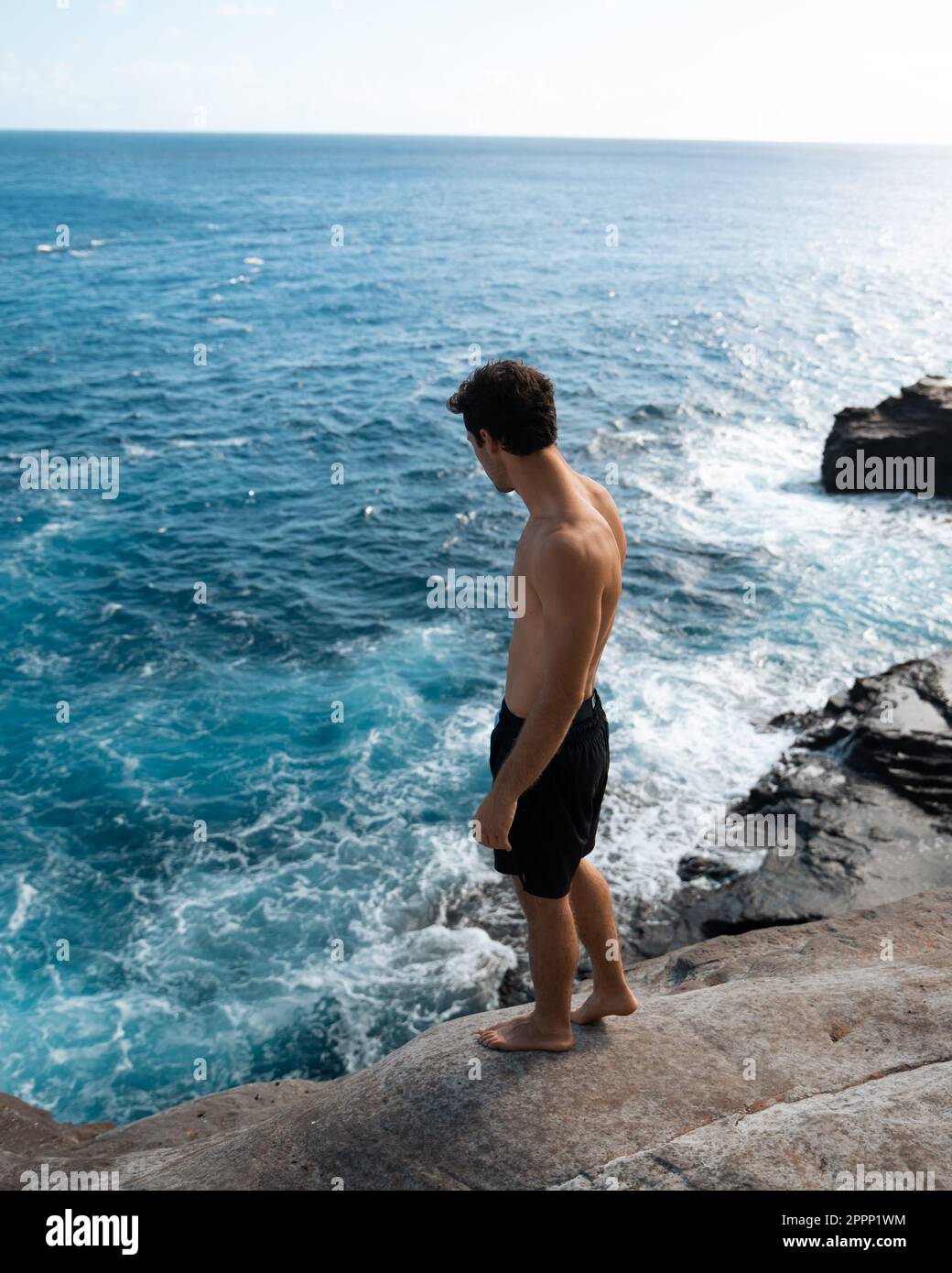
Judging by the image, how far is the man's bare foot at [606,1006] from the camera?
15.4ft

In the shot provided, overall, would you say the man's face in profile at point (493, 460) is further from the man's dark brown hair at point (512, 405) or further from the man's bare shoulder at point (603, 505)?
the man's bare shoulder at point (603, 505)

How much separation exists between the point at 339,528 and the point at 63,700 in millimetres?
9121

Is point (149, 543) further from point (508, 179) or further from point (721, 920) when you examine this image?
point (508, 179)

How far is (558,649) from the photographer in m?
3.61

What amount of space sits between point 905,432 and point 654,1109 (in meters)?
24.3

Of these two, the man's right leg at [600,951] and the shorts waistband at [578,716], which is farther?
the man's right leg at [600,951]

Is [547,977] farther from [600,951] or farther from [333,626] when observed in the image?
[333,626]

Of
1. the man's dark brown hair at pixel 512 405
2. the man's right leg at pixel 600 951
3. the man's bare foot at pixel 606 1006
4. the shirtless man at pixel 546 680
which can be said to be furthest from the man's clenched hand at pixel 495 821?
the man's dark brown hair at pixel 512 405

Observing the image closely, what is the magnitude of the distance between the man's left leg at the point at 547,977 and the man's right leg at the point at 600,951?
0.48ft

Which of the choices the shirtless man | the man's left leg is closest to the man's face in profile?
the shirtless man

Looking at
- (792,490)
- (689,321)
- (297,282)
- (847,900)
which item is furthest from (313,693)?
(297,282)

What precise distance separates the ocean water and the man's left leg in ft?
19.3

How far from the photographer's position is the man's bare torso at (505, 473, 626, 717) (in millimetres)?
3631

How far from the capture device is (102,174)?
11931cm
